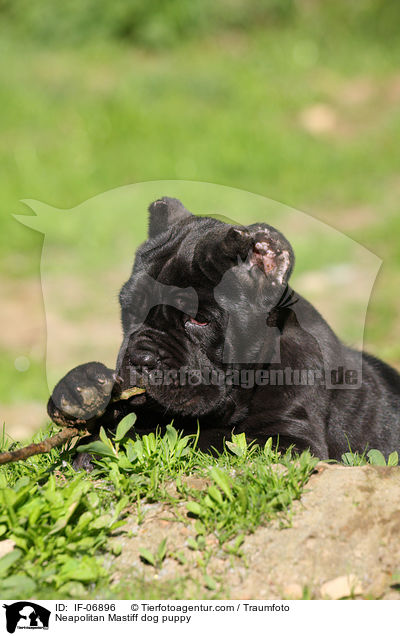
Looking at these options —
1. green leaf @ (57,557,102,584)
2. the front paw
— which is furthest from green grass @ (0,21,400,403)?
green leaf @ (57,557,102,584)

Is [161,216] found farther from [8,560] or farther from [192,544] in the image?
[8,560]

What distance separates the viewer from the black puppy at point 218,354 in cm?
395

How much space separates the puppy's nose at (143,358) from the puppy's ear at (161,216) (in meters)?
1.08

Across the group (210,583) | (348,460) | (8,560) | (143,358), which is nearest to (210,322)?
(143,358)

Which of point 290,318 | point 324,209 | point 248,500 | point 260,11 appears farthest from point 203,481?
point 260,11

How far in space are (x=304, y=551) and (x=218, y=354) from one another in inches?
51.0

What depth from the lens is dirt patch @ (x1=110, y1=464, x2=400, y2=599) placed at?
2.92 m

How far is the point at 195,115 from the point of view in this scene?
45.8ft

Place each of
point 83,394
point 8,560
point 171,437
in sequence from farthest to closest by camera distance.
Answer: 1. point 171,437
2. point 83,394
3. point 8,560

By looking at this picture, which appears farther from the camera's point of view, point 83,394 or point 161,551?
point 83,394

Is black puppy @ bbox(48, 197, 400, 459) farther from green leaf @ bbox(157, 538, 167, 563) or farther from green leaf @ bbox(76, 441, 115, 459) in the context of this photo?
green leaf @ bbox(157, 538, 167, 563)

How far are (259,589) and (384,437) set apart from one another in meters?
2.09
